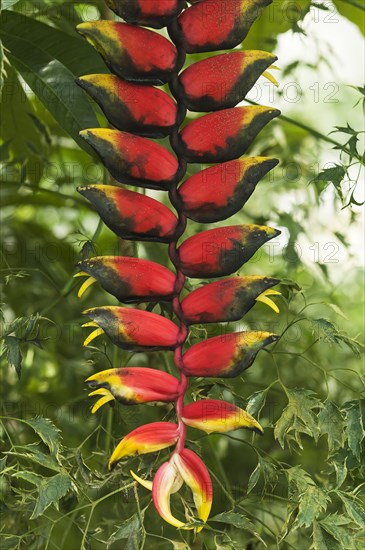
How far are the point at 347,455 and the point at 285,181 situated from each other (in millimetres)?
524

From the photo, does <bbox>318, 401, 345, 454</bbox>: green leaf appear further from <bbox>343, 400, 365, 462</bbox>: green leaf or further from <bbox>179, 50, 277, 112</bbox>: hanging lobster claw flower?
<bbox>179, 50, 277, 112</bbox>: hanging lobster claw flower

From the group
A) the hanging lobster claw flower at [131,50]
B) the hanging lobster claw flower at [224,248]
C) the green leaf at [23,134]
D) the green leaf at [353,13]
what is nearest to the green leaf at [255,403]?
the hanging lobster claw flower at [224,248]

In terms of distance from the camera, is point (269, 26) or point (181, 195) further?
point (269, 26)

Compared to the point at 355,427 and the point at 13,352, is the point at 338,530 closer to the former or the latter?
the point at 355,427

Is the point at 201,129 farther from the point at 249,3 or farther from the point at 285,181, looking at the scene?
the point at 285,181

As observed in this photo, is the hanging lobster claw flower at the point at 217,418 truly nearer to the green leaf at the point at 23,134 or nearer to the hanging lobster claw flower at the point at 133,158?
the hanging lobster claw flower at the point at 133,158

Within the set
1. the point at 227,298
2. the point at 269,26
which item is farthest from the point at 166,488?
the point at 269,26

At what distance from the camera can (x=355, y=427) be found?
65cm

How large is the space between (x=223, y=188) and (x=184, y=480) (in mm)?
180

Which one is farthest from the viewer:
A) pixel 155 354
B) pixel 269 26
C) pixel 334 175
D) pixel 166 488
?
pixel 269 26

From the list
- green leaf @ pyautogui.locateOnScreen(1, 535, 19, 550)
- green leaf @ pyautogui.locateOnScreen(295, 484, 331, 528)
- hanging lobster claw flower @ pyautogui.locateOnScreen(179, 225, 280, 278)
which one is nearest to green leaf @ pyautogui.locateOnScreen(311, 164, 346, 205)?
hanging lobster claw flower @ pyautogui.locateOnScreen(179, 225, 280, 278)

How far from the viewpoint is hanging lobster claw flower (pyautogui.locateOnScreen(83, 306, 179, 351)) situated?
58 cm

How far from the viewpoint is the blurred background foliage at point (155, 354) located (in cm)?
64

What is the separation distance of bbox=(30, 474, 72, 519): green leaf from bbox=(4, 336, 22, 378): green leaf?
0.08 meters
